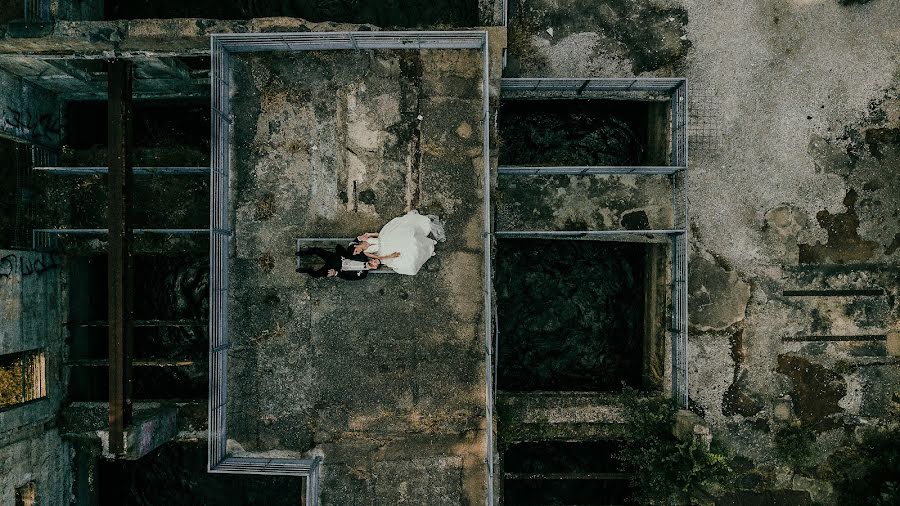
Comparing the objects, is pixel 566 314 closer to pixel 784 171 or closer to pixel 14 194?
pixel 784 171

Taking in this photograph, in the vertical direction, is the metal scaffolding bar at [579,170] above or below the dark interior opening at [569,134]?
below

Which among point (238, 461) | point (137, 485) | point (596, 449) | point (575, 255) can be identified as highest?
point (575, 255)

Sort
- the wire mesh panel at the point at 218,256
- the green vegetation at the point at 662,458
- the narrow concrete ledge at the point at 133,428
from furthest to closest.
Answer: the green vegetation at the point at 662,458
the narrow concrete ledge at the point at 133,428
the wire mesh panel at the point at 218,256

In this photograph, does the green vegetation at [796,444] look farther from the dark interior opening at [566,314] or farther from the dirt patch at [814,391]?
the dark interior opening at [566,314]

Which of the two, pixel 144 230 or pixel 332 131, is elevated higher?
pixel 332 131

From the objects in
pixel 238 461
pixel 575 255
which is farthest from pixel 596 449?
pixel 238 461

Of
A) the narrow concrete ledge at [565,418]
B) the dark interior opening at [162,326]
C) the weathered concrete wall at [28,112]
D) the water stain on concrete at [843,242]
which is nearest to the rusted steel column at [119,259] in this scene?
the weathered concrete wall at [28,112]

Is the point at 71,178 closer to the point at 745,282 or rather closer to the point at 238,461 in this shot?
the point at 238,461

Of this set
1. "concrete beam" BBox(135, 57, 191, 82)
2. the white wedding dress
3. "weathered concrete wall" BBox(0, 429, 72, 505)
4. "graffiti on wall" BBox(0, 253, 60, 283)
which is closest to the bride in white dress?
the white wedding dress
